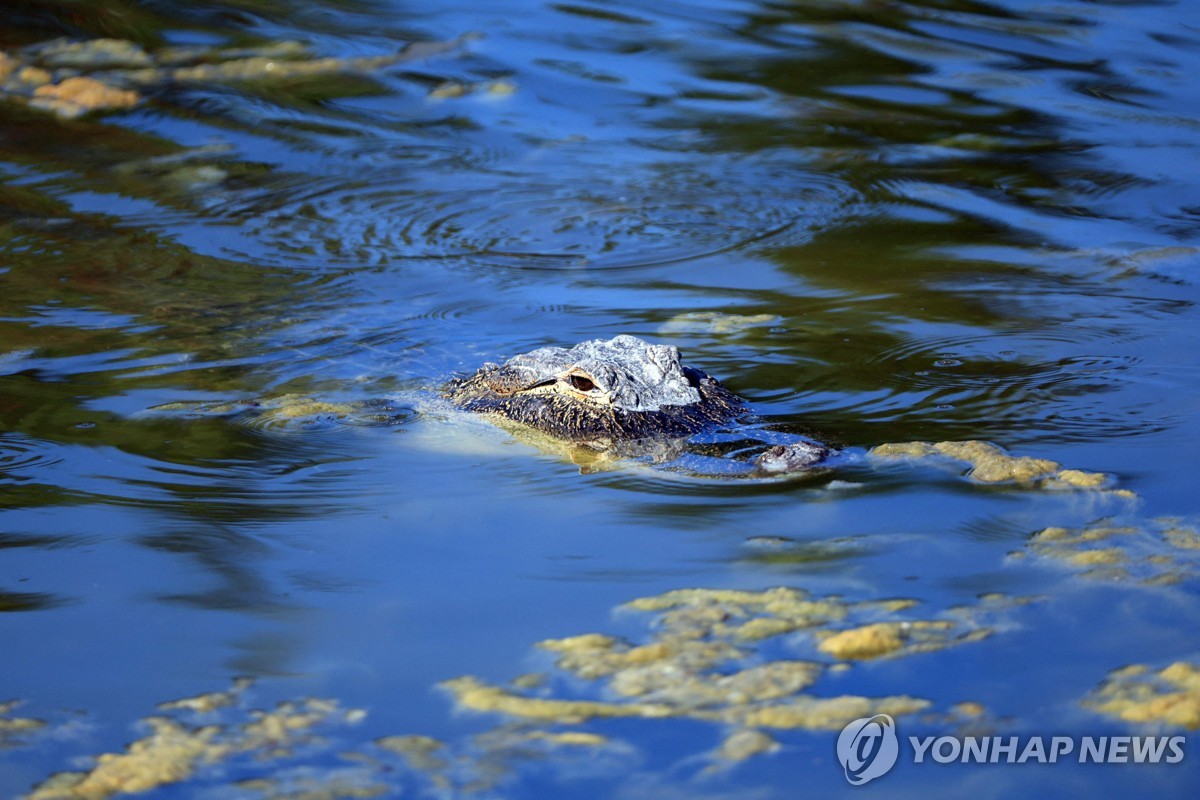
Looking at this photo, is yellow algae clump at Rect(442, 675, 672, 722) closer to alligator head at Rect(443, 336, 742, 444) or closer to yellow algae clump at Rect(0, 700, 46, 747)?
yellow algae clump at Rect(0, 700, 46, 747)

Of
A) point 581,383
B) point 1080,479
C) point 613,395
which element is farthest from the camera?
point 581,383

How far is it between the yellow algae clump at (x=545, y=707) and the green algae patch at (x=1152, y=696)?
1.07 meters

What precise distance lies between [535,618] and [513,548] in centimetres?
50

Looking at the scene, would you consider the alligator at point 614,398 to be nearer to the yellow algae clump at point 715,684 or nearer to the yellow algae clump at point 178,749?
the yellow algae clump at point 715,684

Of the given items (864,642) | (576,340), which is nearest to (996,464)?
(864,642)

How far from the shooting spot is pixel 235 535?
4293 mm

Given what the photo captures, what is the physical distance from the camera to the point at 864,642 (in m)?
3.37

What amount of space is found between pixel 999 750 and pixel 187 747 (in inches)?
75.8

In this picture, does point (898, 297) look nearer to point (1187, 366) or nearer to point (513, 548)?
point (1187, 366)

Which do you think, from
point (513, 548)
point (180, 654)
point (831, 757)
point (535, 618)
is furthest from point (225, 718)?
point (831, 757)

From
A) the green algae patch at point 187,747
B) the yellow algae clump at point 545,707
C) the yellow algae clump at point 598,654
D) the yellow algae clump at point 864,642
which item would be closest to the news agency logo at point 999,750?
the yellow algae clump at point 864,642

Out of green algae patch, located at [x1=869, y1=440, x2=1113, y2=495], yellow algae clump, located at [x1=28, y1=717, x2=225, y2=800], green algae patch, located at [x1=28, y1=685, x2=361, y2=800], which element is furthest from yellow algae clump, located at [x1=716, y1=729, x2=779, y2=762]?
green algae patch, located at [x1=869, y1=440, x2=1113, y2=495]

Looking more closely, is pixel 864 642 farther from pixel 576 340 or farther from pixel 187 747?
pixel 576 340

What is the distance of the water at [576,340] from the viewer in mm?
3369
